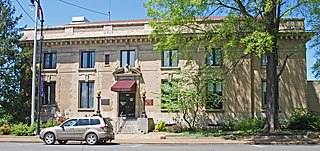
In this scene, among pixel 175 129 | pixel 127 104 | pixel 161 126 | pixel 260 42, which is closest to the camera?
pixel 260 42

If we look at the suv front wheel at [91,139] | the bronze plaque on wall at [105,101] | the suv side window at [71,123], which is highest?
the bronze plaque on wall at [105,101]

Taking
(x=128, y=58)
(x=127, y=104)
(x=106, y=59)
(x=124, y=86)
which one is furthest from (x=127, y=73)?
(x=127, y=104)

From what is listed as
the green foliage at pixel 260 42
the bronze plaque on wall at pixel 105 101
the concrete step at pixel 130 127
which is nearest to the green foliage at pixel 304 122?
the green foliage at pixel 260 42

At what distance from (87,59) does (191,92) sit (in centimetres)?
1138

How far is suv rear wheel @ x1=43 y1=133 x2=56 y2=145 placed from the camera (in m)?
18.7

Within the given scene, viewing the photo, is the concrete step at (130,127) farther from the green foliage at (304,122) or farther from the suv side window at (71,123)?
the green foliage at (304,122)

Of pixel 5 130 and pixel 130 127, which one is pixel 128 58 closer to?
pixel 130 127

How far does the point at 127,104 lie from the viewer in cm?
2967

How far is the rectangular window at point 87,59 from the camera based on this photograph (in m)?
30.6

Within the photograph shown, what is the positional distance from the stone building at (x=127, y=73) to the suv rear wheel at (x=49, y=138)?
966 centimetres

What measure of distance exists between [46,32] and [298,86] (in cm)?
2410

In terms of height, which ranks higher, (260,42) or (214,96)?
(260,42)

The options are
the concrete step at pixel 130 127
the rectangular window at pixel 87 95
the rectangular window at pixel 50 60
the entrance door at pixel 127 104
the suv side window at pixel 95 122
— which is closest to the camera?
the suv side window at pixel 95 122

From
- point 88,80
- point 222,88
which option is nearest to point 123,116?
point 88,80
